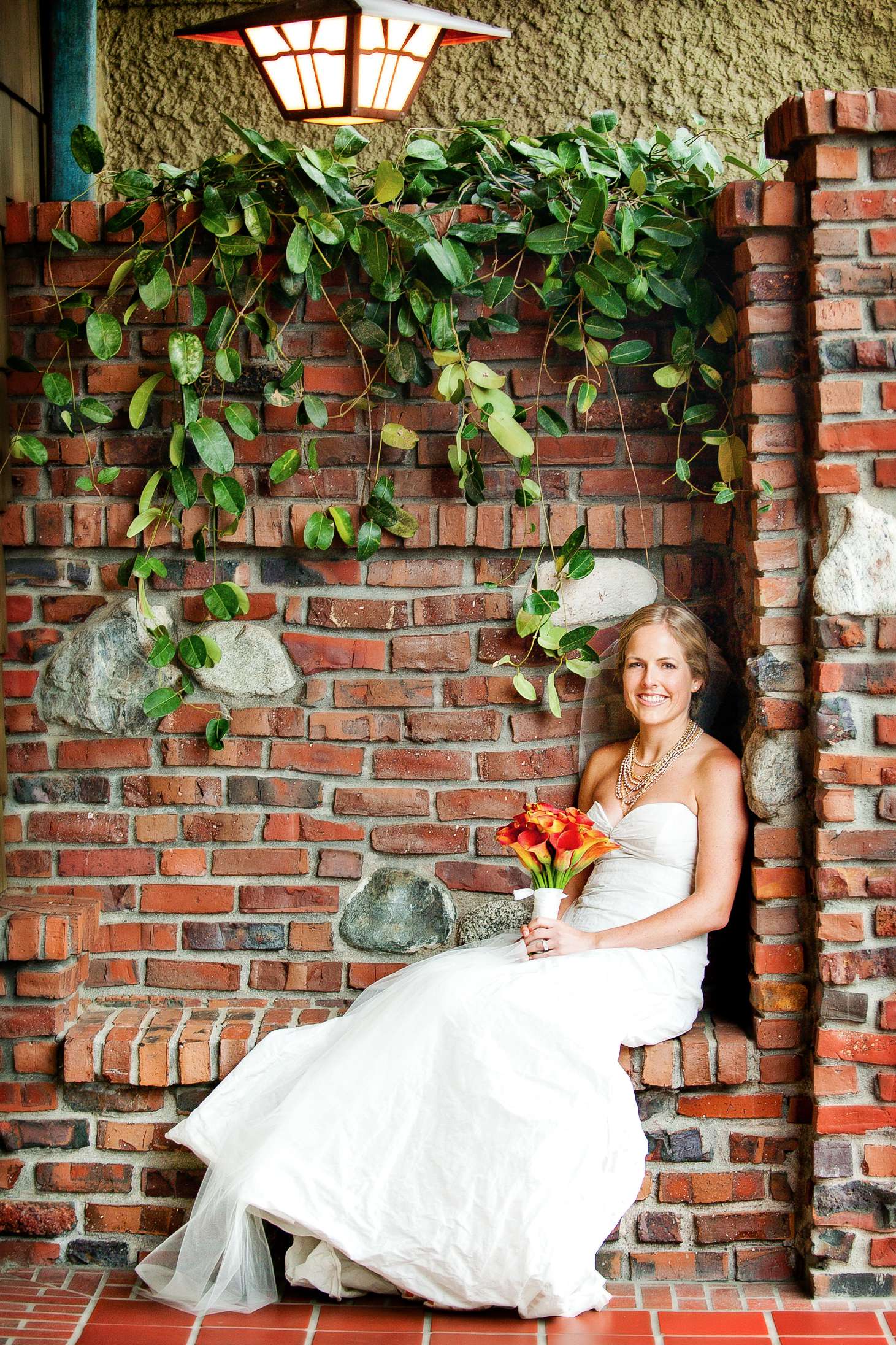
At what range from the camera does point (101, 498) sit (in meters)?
2.84

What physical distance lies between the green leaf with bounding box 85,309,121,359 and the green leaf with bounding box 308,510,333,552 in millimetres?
573

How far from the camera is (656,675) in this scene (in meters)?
2.68

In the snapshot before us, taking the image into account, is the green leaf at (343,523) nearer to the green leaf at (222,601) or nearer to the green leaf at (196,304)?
the green leaf at (222,601)

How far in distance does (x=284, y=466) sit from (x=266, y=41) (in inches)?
34.3

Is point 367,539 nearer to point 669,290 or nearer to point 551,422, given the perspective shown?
point 551,422

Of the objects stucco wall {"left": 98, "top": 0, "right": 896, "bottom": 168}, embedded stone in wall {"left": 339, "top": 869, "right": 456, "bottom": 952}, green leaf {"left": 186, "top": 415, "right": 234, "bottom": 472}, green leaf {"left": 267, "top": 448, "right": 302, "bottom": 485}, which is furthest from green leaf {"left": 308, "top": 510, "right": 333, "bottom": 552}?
stucco wall {"left": 98, "top": 0, "right": 896, "bottom": 168}

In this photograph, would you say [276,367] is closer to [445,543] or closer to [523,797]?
[445,543]

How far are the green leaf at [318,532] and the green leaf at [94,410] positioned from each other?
0.53 metres

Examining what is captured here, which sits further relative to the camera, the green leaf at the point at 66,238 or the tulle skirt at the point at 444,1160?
the green leaf at the point at 66,238

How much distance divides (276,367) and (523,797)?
1.16 m

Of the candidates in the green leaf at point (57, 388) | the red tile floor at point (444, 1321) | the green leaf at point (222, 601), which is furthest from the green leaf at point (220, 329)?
the red tile floor at point (444, 1321)

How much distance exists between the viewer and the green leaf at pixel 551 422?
8.94 ft

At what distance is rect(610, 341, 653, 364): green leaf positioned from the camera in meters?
2.71

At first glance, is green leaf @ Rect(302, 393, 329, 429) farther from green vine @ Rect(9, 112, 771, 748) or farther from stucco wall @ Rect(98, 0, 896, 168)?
stucco wall @ Rect(98, 0, 896, 168)
